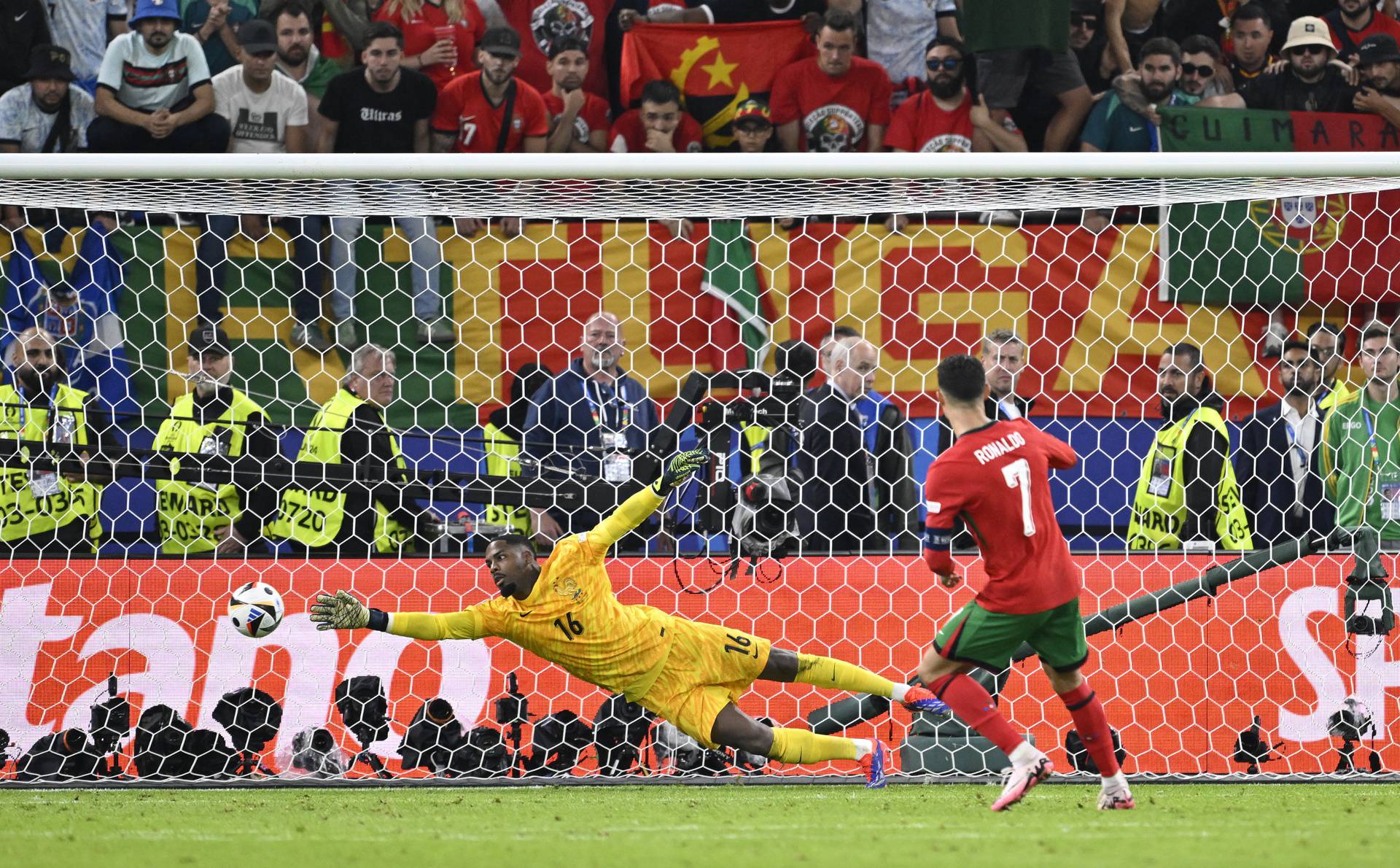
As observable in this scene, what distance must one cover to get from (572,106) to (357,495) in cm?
344

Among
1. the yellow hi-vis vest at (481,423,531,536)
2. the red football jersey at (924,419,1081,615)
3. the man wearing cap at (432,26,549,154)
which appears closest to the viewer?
the red football jersey at (924,419,1081,615)

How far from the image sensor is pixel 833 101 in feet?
33.7

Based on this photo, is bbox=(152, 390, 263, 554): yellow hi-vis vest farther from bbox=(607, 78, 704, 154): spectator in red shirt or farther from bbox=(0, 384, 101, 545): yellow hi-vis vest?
bbox=(607, 78, 704, 154): spectator in red shirt

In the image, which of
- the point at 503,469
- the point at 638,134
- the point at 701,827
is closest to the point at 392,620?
the point at 701,827

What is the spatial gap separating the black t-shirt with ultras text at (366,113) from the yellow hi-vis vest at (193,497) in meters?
2.32

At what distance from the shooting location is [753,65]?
34.5ft

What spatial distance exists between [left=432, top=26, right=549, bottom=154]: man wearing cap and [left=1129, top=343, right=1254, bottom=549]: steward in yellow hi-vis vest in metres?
4.31

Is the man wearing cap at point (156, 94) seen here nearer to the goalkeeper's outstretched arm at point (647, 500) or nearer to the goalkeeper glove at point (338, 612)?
the goalkeeper glove at point (338, 612)

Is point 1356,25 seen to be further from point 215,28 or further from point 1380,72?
point 215,28

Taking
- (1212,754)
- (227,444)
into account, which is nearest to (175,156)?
(227,444)

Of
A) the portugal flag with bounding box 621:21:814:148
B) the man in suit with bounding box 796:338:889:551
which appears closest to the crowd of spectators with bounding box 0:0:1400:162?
the portugal flag with bounding box 621:21:814:148

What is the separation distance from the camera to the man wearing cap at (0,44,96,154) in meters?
9.68

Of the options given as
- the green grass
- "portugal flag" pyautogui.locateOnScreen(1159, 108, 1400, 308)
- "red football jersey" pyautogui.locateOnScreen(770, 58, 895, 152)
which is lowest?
the green grass

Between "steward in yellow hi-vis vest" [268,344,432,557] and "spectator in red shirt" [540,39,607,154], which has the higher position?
"spectator in red shirt" [540,39,607,154]
